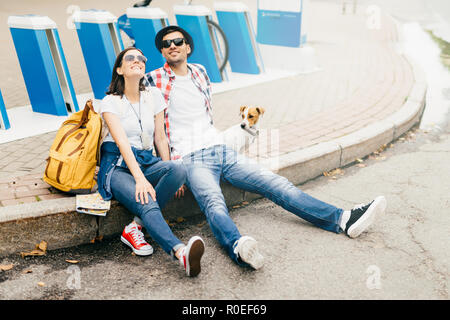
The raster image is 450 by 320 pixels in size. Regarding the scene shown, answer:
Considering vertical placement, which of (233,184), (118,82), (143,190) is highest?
(118,82)

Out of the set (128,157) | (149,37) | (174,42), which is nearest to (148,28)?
(149,37)

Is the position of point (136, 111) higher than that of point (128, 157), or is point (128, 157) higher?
point (136, 111)

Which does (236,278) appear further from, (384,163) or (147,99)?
(384,163)

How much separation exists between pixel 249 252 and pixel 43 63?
13.1ft

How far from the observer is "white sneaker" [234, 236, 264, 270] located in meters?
3.23

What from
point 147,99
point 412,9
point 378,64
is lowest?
point 412,9

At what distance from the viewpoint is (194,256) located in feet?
10.4

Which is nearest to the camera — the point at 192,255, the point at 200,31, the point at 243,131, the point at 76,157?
the point at 192,255

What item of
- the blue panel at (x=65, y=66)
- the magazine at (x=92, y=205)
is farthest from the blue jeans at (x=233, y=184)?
the blue panel at (x=65, y=66)

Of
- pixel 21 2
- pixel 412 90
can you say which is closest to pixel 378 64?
pixel 412 90

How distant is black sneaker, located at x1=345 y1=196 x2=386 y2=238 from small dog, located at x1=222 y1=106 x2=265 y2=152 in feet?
3.77

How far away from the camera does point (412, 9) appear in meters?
25.7

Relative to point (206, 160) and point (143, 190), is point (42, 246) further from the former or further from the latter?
point (206, 160)

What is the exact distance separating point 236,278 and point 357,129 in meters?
3.07
